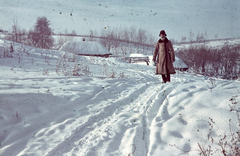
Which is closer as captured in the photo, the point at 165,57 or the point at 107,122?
the point at 107,122

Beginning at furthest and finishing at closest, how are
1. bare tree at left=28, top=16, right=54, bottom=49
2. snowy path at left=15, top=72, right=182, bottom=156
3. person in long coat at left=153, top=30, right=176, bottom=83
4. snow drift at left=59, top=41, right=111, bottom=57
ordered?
bare tree at left=28, top=16, right=54, bottom=49 < snow drift at left=59, top=41, right=111, bottom=57 < person in long coat at left=153, top=30, right=176, bottom=83 < snowy path at left=15, top=72, right=182, bottom=156

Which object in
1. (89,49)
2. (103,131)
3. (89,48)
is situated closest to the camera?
(103,131)

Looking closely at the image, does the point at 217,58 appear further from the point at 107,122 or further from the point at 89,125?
the point at 89,125

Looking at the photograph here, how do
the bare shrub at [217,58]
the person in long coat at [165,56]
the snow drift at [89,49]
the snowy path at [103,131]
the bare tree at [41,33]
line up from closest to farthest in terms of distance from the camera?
the snowy path at [103,131], the person in long coat at [165,56], the snow drift at [89,49], the bare shrub at [217,58], the bare tree at [41,33]

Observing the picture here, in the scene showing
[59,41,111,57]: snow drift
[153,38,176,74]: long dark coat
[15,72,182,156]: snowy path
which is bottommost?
[15,72,182,156]: snowy path

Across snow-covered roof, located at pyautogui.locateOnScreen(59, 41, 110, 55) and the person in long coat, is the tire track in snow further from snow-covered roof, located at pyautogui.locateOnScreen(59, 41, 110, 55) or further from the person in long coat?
snow-covered roof, located at pyautogui.locateOnScreen(59, 41, 110, 55)

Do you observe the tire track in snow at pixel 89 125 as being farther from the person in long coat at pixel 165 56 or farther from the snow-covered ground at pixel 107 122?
the person in long coat at pixel 165 56

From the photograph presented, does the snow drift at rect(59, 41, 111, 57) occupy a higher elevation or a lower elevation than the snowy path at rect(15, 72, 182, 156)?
higher

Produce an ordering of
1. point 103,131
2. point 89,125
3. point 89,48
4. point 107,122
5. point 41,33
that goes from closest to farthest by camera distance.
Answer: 1. point 103,131
2. point 89,125
3. point 107,122
4. point 89,48
5. point 41,33

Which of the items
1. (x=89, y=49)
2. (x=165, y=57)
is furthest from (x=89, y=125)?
(x=89, y=49)

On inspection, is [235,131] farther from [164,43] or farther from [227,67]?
[227,67]

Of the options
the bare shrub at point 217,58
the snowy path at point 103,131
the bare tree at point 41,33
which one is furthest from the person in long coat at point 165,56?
the bare tree at point 41,33

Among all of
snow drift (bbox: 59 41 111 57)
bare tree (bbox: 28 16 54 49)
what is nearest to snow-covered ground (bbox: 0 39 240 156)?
snow drift (bbox: 59 41 111 57)

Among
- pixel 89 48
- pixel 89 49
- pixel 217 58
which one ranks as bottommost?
pixel 217 58
